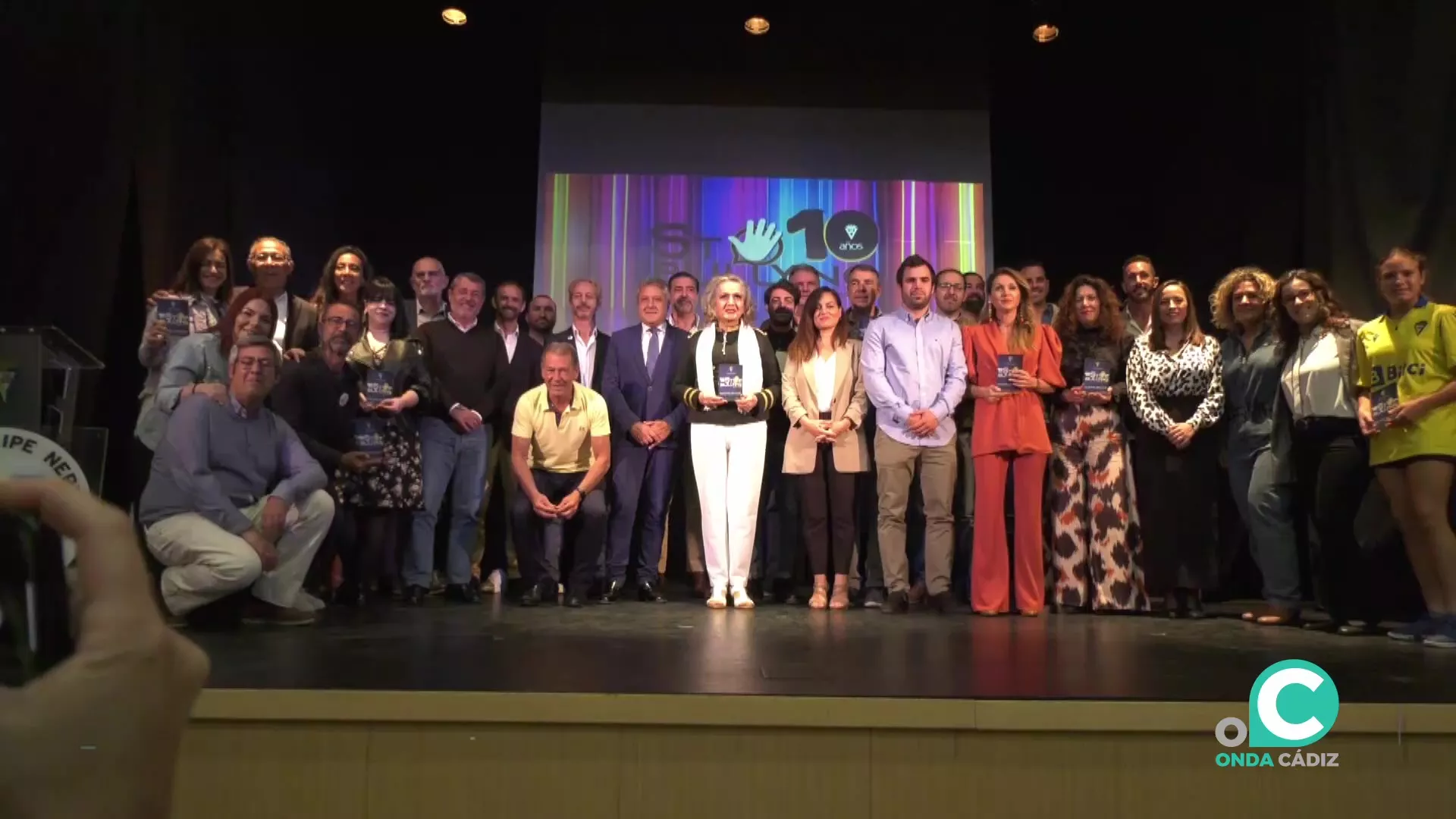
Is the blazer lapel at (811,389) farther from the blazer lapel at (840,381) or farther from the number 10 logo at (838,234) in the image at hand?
the number 10 logo at (838,234)

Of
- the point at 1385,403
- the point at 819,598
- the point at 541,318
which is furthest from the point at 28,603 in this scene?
the point at 541,318

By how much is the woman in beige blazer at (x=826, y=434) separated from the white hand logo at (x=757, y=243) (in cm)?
196

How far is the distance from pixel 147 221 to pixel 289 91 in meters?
1.57

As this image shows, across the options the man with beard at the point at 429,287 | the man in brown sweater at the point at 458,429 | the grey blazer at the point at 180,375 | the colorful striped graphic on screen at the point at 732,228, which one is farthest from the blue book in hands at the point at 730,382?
the colorful striped graphic on screen at the point at 732,228

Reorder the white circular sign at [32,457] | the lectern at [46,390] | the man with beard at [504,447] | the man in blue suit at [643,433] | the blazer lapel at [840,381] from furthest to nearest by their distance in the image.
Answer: the man with beard at [504,447] < the man in blue suit at [643,433] < the blazer lapel at [840,381] < the lectern at [46,390] < the white circular sign at [32,457]

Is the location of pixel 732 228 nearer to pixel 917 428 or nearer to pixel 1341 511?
pixel 917 428

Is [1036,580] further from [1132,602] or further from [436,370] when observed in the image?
[436,370]

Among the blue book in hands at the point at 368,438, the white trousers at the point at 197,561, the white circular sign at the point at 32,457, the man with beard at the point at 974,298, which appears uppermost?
the man with beard at the point at 974,298

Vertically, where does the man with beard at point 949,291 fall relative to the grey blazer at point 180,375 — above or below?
above

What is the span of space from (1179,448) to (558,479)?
8.51ft

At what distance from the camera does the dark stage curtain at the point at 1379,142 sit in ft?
14.6

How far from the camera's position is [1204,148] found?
599 cm

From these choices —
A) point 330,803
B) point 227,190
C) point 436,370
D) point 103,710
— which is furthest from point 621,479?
point 103,710

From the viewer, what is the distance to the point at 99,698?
1.75ft
